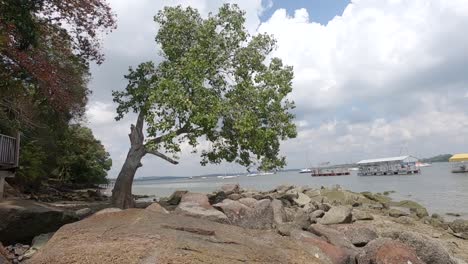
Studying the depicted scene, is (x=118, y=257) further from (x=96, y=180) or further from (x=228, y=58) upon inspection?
(x=96, y=180)

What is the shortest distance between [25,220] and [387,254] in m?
8.51

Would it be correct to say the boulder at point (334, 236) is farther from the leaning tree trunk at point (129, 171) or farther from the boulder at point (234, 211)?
the leaning tree trunk at point (129, 171)

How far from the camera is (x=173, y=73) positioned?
66.2 feet

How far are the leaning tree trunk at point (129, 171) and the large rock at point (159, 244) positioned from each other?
1352 centimetres

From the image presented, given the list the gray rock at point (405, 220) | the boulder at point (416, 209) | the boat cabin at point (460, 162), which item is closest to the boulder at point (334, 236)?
the gray rock at point (405, 220)

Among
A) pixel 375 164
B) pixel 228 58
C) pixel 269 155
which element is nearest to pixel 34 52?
pixel 228 58

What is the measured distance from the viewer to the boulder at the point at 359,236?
11406 millimetres

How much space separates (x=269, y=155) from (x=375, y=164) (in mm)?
85756

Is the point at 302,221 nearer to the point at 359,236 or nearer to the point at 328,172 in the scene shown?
the point at 359,236

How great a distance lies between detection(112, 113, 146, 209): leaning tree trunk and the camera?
2066 centimetres

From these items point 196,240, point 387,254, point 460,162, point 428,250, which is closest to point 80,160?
point 428,250

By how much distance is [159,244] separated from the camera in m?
5.92

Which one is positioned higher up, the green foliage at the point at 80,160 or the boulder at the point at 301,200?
the green foliage at the point at 80,160

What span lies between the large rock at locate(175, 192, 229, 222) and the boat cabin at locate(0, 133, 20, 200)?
732cm
